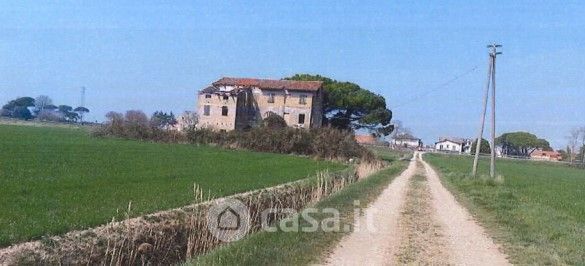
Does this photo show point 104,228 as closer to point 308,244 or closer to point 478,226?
point 308,244

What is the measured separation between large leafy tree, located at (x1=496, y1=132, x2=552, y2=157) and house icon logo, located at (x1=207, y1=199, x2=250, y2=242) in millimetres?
157003

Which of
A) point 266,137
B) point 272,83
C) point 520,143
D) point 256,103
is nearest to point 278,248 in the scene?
point 266,137

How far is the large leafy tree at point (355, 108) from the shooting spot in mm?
82062

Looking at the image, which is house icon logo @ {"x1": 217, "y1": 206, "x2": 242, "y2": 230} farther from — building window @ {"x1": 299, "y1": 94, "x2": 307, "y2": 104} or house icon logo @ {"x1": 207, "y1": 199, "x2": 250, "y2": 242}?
building window @ {"x1": 299, "y1": 94, "x2": 307, "y2": 104}

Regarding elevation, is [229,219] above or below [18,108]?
below

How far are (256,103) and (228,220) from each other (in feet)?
212

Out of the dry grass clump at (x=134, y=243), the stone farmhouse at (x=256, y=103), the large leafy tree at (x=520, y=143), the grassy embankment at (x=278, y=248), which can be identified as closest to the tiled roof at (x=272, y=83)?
the stone farmhouse at (x=256, y=103)

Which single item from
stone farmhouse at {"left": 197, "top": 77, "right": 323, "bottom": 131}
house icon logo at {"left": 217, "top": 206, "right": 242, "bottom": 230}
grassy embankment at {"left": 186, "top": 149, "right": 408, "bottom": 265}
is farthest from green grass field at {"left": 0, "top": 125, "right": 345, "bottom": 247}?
stone farmhouse at {"left": 197, "top": 77, "right": 323, "bottom": 131}

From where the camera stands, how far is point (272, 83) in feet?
259

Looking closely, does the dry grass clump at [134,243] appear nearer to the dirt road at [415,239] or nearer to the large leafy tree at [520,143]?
the dirt road at [415,239]

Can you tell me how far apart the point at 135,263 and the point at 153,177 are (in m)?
13.1

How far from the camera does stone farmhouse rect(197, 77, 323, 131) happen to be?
7569cm

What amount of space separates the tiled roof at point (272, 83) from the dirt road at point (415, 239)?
189ft

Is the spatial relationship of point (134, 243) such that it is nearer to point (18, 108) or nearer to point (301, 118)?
point (301, 118)
